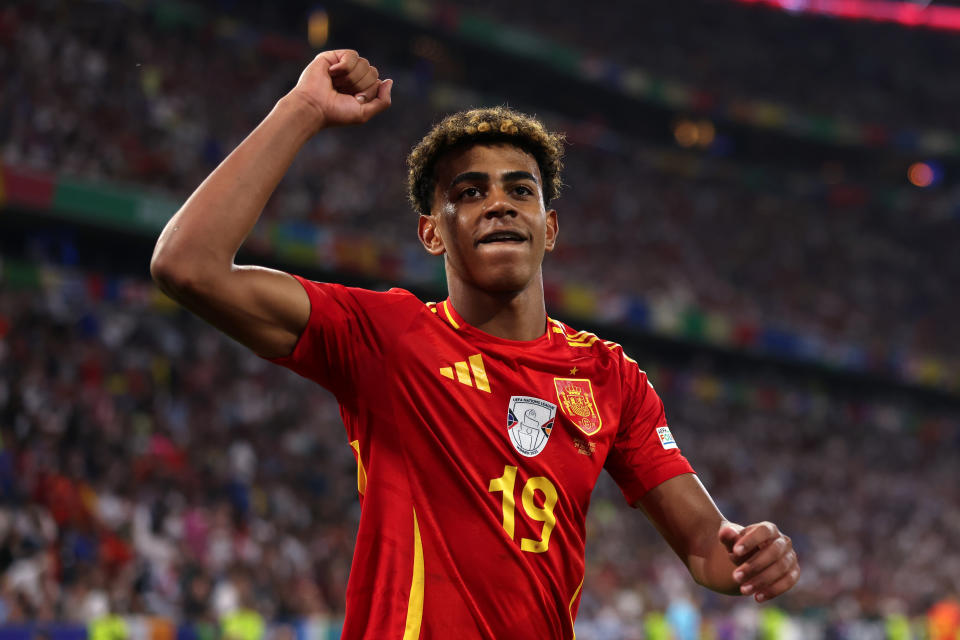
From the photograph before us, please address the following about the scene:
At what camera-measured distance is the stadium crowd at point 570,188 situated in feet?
49.6

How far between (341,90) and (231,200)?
1.42 ft

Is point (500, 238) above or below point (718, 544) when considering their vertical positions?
above

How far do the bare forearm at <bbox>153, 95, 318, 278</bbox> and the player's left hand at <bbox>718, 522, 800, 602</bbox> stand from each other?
130 centimetres

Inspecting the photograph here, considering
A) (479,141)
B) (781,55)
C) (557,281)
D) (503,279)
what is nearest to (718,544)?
(503,279)

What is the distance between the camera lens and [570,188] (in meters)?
9.56

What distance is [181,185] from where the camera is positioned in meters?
15.8

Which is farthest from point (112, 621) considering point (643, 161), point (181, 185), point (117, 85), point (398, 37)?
point (643, 161)

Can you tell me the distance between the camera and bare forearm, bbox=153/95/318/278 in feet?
7.20

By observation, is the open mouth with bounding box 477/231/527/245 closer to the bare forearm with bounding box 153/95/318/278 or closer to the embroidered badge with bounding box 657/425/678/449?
the bare forearm with bounding box 153/95/318/278

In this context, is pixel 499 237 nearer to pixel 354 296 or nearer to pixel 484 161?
pixel 484 161

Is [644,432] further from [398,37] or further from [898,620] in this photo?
[398,37]

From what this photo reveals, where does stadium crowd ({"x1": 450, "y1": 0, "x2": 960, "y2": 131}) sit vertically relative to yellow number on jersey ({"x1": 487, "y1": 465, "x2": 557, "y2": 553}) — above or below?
above

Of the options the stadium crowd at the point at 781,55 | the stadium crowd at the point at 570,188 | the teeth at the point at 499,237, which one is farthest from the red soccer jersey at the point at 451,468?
the stadium crowd at the point at 781,55

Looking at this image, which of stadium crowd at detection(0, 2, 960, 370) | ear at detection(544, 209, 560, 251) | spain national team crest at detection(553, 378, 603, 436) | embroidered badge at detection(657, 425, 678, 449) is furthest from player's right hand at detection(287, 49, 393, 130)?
stadium crowd at detection(0, 2, 960, 370)
